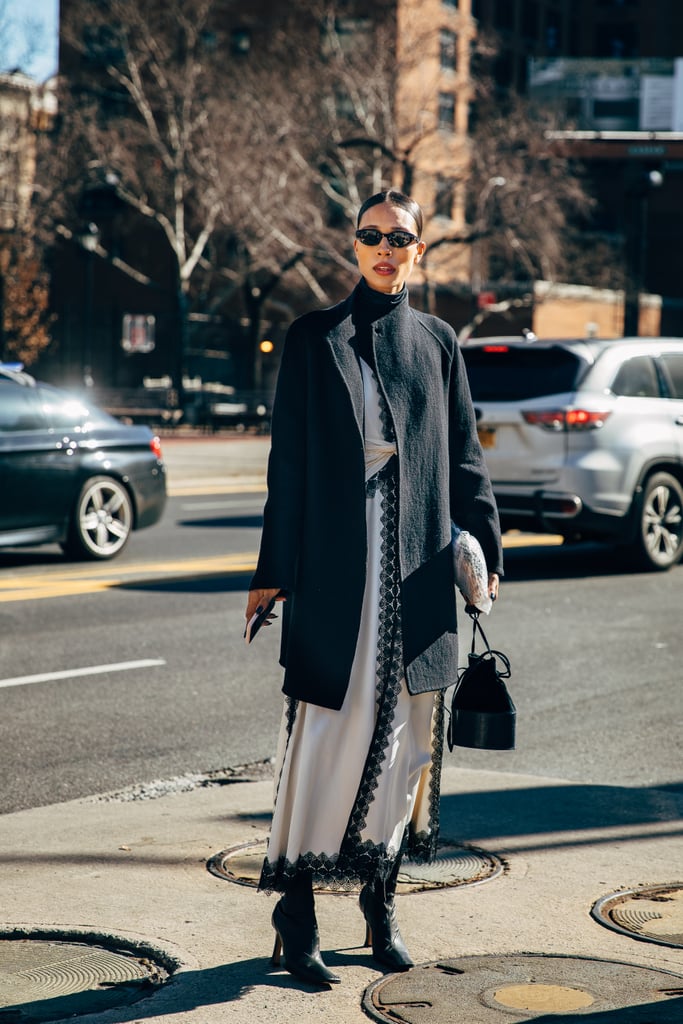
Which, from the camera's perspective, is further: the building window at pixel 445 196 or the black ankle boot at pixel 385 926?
the building window at pixel 445 196

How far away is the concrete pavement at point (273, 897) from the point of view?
12.1 feet

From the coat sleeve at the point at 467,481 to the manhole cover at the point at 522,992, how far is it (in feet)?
3.42

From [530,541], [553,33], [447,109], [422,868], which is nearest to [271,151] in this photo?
[447,109]

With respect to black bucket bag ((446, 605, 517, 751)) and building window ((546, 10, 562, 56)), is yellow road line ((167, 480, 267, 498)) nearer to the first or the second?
black bucket bag ((446, 605, 517, 751))

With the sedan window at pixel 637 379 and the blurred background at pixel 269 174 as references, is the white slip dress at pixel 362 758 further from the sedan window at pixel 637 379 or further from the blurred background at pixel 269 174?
the blurred background at pixel 269 174

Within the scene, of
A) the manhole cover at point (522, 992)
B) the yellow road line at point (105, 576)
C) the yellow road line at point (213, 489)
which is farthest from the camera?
the yellow road line at point (213, 489)

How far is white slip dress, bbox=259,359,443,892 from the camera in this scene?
379 cm

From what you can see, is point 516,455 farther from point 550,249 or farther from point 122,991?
point 550,249

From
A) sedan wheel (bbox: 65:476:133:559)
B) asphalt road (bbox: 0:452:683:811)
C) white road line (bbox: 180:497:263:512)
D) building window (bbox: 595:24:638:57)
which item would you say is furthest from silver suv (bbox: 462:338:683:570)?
building window (bbox: 595:24:638:57)

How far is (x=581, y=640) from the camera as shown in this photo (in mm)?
9414

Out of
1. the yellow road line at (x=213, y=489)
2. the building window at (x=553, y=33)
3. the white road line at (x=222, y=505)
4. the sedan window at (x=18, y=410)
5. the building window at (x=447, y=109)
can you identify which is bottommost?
the yellow road line at (x=213, y=489)

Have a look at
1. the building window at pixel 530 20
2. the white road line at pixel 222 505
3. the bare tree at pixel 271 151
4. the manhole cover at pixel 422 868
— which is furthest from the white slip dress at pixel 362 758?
the building window at pixel 530 20

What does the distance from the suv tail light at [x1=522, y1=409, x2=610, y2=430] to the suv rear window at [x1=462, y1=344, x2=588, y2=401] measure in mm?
202

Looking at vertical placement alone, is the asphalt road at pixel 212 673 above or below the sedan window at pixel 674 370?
below
